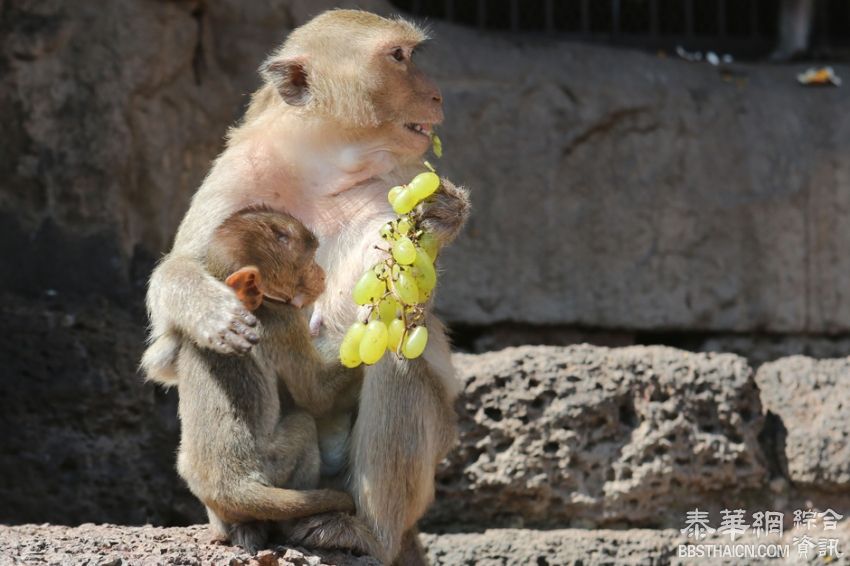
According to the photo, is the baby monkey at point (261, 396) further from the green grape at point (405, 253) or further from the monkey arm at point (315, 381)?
the green grape at point (405, 253)

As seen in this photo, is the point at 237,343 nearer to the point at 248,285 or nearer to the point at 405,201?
the point at 248,285

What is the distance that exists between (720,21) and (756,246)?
4.95ft

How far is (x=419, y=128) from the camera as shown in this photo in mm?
6043

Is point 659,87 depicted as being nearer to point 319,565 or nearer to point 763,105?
point 763,105

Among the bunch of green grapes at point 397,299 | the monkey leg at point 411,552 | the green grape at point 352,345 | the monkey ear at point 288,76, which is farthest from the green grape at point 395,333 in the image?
the monkey ear at point 288,76

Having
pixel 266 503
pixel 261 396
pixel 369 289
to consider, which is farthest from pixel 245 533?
pixel 369 289

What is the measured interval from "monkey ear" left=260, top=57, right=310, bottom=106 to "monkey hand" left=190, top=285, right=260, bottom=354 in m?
1.16

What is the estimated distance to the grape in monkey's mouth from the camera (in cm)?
602

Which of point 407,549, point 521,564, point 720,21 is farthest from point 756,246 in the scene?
point 407,549

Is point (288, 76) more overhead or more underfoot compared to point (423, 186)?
more overhead

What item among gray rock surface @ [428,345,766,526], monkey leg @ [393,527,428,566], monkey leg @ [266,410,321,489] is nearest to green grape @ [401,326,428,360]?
monkey leg @ [266,410,321,489]

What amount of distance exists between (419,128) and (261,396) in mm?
1405

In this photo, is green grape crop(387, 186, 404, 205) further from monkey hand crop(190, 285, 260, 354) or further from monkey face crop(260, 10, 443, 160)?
monkey hand crop(190, 285, 260, 354)

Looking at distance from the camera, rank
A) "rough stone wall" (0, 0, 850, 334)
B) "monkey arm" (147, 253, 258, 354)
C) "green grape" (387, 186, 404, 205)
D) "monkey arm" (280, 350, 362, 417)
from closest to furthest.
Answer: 1. "monkey arm" (147, 253, 258, 354)
2. "monkey arm" (280, 350, 362, 417)
3. "green grape" (387, 186, 404, 205)
4. "rough stone wall" (0, 0, 850, 334)
